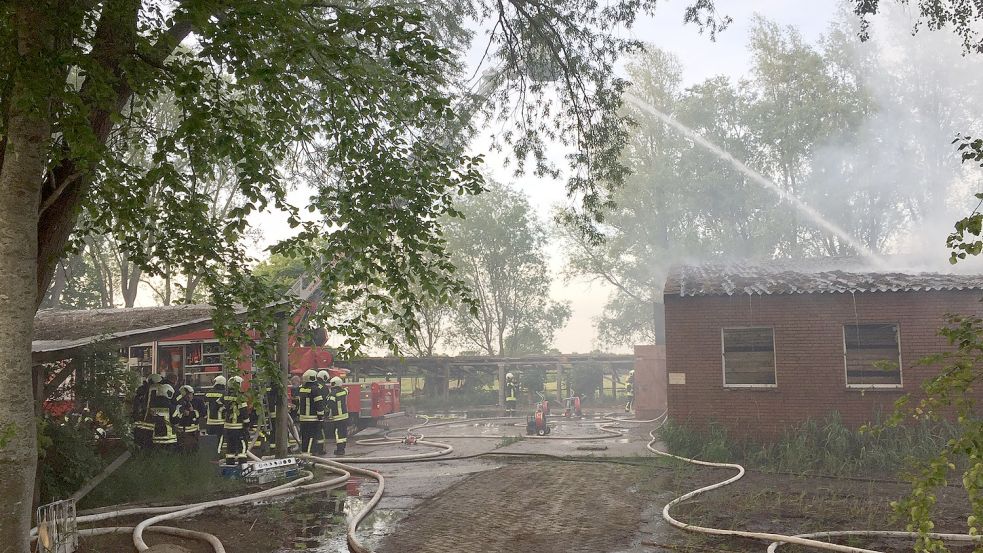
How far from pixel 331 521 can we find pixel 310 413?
5.29 meters

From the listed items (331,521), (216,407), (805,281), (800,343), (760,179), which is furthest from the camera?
(760,179)

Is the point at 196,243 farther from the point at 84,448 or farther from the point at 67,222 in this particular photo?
the point at 84,448

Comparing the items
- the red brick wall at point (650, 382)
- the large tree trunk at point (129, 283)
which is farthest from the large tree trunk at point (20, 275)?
the large tree trunk at point (129, 283)

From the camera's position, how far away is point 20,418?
172 inches

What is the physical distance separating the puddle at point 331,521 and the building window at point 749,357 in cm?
772

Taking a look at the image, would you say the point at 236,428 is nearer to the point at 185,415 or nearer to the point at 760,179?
the point at 185,415

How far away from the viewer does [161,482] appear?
1025 centimetres

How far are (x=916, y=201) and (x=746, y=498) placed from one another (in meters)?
28.4

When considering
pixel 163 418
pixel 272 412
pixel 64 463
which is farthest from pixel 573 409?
pixel 64 463

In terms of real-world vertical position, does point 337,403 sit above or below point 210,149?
below

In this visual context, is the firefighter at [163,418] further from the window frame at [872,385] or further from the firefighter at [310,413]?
the window frame at [872,385]

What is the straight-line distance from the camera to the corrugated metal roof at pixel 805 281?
1302cm

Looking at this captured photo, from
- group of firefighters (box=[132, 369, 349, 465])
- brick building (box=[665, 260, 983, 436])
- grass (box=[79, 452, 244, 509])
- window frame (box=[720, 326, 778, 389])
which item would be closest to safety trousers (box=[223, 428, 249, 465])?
group of firefighters (box=[132, 369, 349, 465])

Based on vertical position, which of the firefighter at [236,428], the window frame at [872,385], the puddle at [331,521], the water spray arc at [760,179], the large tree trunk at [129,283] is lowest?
the puddle at [331,521]
